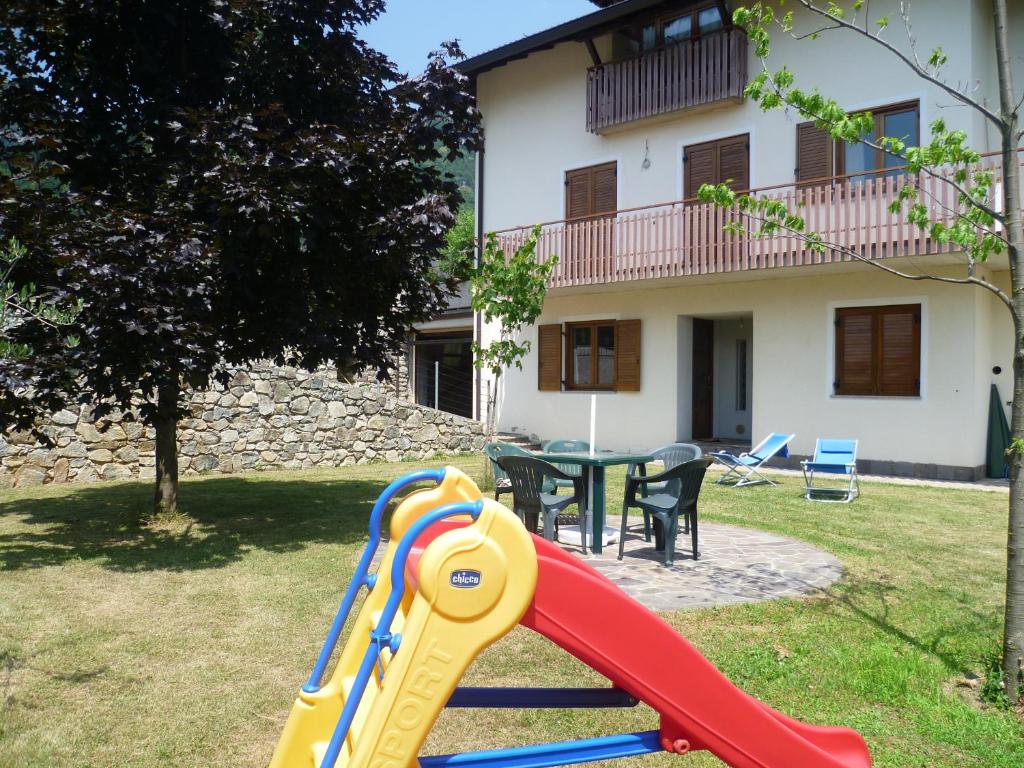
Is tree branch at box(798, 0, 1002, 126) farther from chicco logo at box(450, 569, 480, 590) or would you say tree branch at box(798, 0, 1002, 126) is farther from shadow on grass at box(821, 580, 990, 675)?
chicco logo at box(450, 569, 480, 590)

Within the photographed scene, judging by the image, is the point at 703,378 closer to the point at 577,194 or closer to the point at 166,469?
the point at 577,194

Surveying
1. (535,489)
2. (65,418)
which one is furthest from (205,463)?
(535,489)

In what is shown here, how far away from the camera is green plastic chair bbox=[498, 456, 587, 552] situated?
6.42 meters

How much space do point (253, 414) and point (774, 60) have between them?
1058 cm

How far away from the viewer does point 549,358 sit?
16656mm

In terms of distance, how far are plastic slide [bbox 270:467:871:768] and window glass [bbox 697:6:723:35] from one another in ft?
46.2

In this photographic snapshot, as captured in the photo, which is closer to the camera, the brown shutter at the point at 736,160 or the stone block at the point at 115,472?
the stone block at the point at 115,472

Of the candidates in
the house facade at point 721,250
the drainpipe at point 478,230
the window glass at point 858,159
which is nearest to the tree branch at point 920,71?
the house facade at point 721,250

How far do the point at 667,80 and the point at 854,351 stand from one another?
19.2 ft

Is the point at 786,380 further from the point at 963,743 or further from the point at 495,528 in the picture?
the point at 495,528

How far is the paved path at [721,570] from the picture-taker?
5.40m

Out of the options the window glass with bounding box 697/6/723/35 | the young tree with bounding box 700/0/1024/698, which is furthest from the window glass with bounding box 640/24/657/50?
the young tree with bounding box 700/0/1024/698

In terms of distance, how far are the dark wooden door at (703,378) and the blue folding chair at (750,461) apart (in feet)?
10.9

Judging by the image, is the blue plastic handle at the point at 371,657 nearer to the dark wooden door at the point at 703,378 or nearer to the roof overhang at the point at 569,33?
the roof overhang at the point at 569,33
